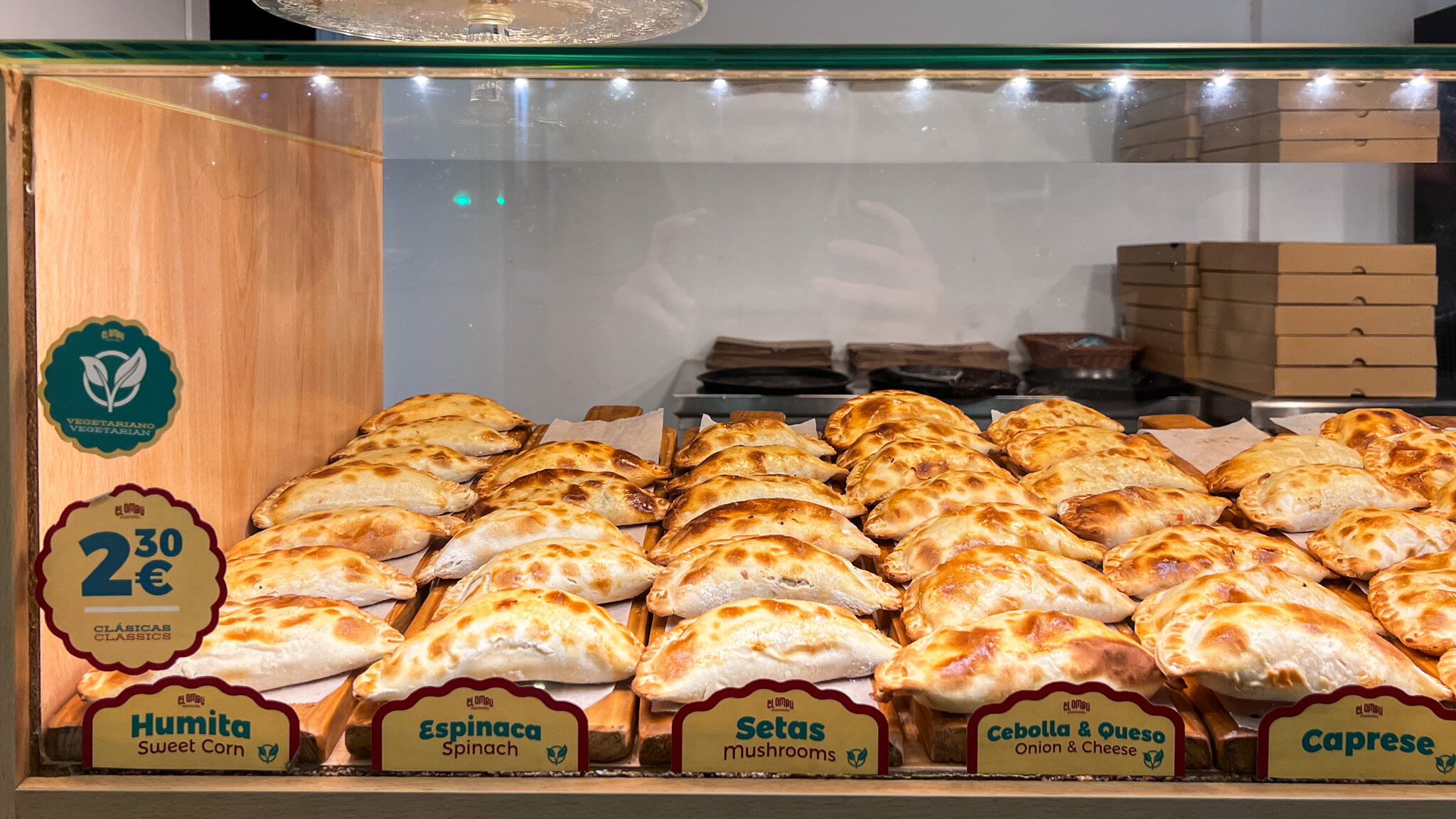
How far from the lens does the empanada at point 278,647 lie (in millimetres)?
1145

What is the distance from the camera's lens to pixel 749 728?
3.53ft

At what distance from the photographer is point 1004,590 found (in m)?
1.36

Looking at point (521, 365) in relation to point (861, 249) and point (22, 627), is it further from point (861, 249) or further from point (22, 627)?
point (22, 627)

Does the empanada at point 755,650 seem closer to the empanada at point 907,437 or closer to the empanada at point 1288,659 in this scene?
the empanada at point 1288,659

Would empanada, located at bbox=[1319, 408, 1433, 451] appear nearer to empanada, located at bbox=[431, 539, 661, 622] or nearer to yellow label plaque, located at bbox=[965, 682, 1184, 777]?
yellow label plaque, located at bbox=[965, 682, 1184, 777]

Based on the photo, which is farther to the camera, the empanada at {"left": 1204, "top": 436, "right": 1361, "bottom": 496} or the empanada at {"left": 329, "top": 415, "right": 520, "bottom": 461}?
the empanada at {"left": 329, "top": 415, "right": 520, "bottom": 461}

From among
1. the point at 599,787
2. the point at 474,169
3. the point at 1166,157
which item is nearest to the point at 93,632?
the point at 599,787

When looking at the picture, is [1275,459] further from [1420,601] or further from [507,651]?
[507,651]

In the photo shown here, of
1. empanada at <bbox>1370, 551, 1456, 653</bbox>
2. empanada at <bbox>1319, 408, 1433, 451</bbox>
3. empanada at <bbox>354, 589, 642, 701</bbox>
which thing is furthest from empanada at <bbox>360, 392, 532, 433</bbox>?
empanada at <bbox>1319, 408, 1433, 451</bbox>

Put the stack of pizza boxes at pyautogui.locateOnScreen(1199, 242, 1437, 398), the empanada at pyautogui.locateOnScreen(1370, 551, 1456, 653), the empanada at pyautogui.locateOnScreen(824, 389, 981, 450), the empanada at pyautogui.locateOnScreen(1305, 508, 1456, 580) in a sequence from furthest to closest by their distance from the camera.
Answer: the empanada at pyautogui.locateOnScreen(824, 389, 981, 450), the stack of pizza boxes at pyautogui.locateOnScreen(1199, 242, 1437, 398), the empanada at pyautogui.locateOnScreen(1305, 508, 1456, 580), the empanada at pyautogui.locateOnScreen(1370, 551, 1456, 653)

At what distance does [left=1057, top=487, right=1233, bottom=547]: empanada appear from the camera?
1.70 metres

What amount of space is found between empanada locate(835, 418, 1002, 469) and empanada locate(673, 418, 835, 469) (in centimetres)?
6

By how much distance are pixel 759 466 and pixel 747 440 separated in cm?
13

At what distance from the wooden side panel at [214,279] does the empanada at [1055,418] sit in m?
1.23
